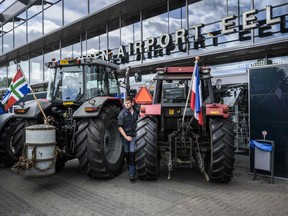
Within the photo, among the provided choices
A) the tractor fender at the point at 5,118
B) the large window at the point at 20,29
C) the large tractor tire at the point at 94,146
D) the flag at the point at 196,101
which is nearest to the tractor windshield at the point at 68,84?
the large tractor tire at the point at 94,146

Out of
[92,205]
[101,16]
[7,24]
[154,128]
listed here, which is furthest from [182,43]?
[7,24]

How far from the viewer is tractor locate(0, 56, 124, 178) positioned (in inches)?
215

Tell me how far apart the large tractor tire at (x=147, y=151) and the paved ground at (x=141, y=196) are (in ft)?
0.76

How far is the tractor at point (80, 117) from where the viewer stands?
5453 mm

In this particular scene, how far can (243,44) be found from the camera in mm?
9469

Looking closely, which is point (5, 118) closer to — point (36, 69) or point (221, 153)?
point (221, 153)

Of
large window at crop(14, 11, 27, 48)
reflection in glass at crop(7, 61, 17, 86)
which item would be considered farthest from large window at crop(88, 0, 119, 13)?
reflection in glass at crop(7, 61, 17, 86)

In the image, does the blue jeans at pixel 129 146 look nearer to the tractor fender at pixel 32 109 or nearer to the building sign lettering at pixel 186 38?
the tractor fender at pixel 32 109

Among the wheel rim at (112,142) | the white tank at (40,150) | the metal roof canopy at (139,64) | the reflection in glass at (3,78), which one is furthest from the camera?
the reflection in glass at (3,78)

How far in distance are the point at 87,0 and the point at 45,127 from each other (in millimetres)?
11810

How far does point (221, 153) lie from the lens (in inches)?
207

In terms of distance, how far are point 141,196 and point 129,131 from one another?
1.54 m

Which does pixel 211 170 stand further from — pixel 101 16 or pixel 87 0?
pixel 87 0

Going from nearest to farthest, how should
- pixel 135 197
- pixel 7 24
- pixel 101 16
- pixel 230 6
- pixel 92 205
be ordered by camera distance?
pixel 92 205
pixel 135 197
pixel 230 6
pixel 101 16
pixel 7 24
